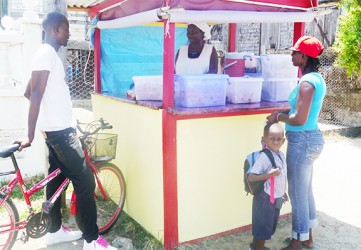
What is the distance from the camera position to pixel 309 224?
12.1 ft

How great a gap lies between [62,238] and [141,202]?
843 mm

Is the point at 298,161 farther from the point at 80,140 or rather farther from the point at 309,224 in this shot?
the point at 80,140

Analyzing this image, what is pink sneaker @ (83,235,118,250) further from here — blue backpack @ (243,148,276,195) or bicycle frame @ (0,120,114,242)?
blue backpack @ (243,148,276,195)

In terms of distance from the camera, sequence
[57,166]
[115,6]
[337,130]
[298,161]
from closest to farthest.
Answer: [298,161], [57,166], [115,6], [337,130]

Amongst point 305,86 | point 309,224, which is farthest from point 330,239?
point 305,86

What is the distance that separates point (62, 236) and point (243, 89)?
2301 mm

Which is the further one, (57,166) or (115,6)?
(115,6)

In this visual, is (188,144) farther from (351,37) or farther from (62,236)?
(351,37)

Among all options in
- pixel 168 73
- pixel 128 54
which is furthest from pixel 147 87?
pixel 128 54

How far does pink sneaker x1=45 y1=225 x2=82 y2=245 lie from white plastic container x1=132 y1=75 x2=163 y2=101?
1477 millimetres

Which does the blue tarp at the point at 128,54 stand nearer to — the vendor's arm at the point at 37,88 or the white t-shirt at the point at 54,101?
the white t-shirt at the point at 54,101

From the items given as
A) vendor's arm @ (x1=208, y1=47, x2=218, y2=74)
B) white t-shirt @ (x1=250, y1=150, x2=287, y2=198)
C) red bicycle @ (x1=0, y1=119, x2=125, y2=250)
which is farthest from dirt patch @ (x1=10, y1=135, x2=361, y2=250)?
vendor's arm @ (x1=208, y1=47, x2=218, y2=74)

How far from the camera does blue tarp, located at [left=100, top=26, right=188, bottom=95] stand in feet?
17.3

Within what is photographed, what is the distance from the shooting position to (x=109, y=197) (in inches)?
187
